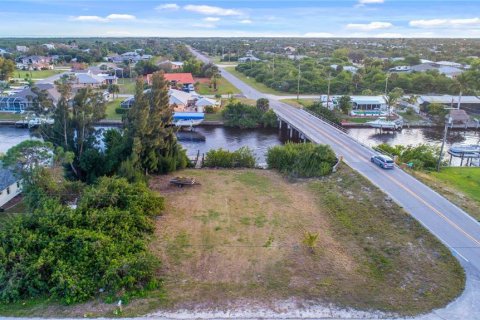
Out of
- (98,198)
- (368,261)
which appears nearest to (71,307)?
Result: (98,198)

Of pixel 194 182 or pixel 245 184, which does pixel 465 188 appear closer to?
pixel 245 184

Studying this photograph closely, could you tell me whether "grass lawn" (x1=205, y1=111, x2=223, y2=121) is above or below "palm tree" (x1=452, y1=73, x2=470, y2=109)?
below

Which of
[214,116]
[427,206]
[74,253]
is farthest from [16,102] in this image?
[427,206]

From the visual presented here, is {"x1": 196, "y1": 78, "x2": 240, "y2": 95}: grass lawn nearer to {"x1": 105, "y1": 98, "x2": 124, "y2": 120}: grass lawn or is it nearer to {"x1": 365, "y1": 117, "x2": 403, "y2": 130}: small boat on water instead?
{"x1": 105, "y1": 98, "x2": 124, "y2": 120}: grass lawn

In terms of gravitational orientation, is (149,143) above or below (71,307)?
above

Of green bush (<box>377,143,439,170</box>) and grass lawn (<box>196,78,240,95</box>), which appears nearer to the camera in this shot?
green bush (<box>377,143,439,170</box>)

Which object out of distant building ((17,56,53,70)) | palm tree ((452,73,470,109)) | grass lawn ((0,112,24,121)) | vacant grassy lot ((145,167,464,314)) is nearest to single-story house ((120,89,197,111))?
grass lawn ((0,112,24,121))

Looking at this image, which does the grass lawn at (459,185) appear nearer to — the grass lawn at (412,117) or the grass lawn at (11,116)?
the grass lawn at (412,117)

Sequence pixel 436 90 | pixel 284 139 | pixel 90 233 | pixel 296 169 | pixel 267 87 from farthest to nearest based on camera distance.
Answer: pixel 267 87
pixel 436 90
pixel 284 139
pixel 296 169
pixel 90 233
